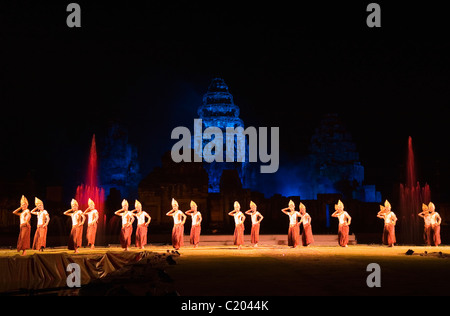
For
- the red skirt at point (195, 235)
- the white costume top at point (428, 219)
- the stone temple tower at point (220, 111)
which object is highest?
the stone temple tower at point (220, 111)

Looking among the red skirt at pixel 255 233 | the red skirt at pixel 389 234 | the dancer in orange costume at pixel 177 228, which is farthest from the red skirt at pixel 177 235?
the red skirt at pixel 389 234

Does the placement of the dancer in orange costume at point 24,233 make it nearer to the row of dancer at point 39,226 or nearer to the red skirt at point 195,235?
the row of dancer at point 39,226

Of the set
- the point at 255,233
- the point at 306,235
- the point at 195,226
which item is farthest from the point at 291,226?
the point at 195,226

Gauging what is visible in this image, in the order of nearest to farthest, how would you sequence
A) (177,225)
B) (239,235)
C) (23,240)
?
(23,240), (177,225), (239,235)

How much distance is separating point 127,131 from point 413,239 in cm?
4065

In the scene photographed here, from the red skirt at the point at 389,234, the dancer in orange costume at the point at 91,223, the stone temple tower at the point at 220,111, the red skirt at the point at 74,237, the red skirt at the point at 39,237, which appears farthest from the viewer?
the stone temple tower at the point at 220,111

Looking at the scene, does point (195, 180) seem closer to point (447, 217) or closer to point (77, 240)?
point (77, 240)

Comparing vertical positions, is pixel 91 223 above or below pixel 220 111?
below

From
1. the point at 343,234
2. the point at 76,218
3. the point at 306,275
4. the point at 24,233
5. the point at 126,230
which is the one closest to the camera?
the point at 306,275

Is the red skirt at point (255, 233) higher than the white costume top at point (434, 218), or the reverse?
the white costume top at point (434, 218)

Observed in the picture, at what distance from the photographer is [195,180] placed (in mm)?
31719

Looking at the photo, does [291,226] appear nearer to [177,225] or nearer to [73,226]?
[177,225]
